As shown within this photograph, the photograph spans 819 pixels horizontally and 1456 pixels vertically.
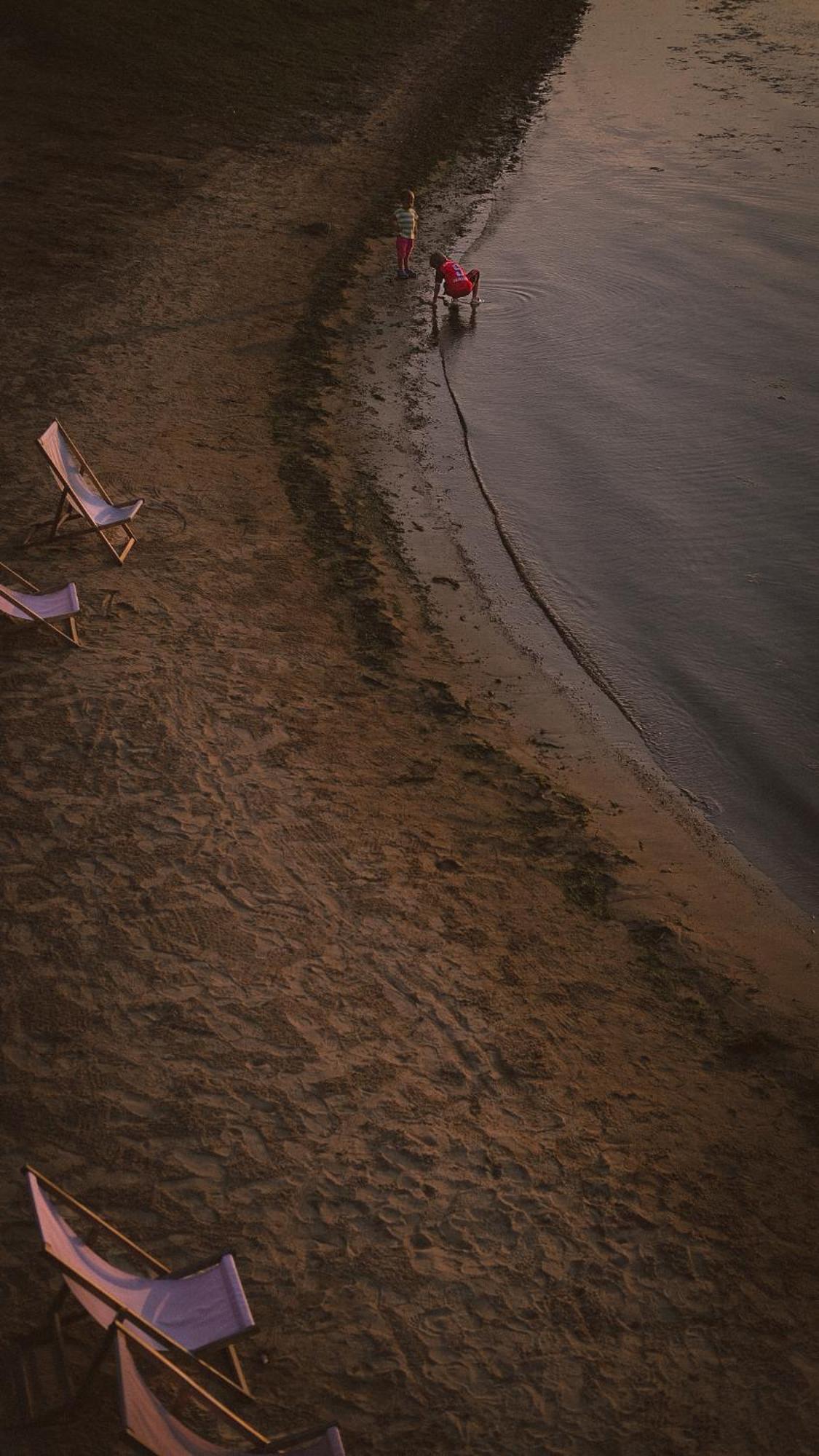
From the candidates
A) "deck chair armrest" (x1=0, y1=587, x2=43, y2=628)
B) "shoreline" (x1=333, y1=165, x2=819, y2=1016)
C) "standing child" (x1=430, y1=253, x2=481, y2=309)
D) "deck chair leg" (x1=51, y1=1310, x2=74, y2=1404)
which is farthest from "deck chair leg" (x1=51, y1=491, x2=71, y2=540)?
"standing child" (x1=430, y1=253, x2=481, y2=309)

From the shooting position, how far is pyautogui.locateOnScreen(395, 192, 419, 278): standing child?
15.1 metres

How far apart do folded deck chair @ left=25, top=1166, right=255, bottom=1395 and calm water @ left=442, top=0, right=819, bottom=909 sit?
480cm

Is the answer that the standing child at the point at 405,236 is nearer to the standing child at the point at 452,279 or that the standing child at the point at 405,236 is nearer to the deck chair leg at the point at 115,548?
the standing child at the point at 452,279

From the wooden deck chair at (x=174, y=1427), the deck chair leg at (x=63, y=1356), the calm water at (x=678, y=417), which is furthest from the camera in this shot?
the calm water at (x=678, y=417)

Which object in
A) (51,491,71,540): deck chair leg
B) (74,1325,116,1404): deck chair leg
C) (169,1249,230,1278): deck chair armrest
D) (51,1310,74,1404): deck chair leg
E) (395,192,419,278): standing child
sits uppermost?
(395,192,419,278): standing child

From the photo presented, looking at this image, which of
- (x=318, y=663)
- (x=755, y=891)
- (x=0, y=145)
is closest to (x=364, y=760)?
(x=318, y=663)

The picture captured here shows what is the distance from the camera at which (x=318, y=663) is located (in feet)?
27.8

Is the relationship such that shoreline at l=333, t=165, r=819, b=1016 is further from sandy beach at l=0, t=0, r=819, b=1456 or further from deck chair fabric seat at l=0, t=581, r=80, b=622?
deck chair fabric seat at l=0, t=581, r=80, b=622

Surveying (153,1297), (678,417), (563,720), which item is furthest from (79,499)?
(678,417)

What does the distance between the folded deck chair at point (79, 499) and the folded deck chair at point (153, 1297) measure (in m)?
5.82

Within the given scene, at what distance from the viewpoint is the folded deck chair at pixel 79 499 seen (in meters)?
8.60

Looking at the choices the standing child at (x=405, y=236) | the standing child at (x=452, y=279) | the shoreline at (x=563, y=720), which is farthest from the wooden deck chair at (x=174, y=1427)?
the standing child at (x=405, y=236)

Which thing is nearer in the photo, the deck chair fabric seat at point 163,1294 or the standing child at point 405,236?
the deck chair fabric seat at point 163,1294

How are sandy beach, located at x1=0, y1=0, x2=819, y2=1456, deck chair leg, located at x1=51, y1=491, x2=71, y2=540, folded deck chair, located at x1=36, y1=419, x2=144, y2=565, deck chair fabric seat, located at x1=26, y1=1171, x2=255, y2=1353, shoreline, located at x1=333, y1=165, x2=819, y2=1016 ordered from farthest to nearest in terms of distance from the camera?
1. deck chair leg, located at x1=51, y1=491, x2=71, y2=540
2. folded deck chair, located at x1=36, y1=419, x2=144, y2=565
3. shoreline, located at x1=333, y1=165, x2=819, y2=1016
4. sandy beach, located at x1=0, y1=0, x2=819, y2=1456
5. deck chair fabric seat, located at x1=26, y1=1171, x2=255, y2=1353
